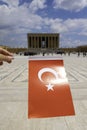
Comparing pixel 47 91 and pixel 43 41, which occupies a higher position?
pixel 47 91

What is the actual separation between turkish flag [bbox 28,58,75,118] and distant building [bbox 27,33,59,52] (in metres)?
138

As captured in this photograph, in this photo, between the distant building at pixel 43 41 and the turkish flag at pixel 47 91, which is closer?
the turkish flag at pixel 47 91

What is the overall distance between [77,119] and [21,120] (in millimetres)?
1276

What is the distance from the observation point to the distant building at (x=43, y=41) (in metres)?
143

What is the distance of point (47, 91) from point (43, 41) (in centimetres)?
14034

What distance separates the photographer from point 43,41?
143500 mm

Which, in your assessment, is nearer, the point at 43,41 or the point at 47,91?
the point at 47,91

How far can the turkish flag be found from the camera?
361cm

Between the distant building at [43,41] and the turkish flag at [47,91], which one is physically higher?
the turkish flag at [47,91]

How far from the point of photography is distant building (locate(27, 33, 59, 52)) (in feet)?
469

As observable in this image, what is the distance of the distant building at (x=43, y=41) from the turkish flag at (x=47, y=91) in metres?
138

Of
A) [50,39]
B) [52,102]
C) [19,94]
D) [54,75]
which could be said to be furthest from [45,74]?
[50,39]

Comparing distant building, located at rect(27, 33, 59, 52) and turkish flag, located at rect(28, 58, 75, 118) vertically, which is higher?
turkish flag, located at rect(28, 58, 75, 118)

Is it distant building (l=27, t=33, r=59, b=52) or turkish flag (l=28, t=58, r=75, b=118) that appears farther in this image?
distant building (l=27, t=33, r=59, b=52)
